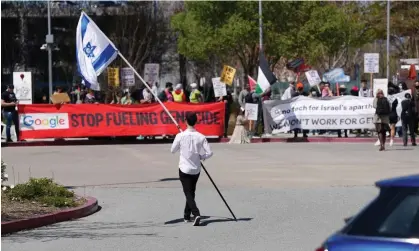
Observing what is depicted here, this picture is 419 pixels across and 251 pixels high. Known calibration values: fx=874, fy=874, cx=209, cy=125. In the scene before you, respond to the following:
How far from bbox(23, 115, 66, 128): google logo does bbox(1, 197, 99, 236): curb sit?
49.0 feet

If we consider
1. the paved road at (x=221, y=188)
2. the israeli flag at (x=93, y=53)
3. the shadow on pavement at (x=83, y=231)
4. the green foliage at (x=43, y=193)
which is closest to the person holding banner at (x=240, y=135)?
the paved road at (x=221, y=188)

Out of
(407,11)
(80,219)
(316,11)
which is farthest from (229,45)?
(80,219)

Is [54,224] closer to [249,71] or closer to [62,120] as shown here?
[62,120]

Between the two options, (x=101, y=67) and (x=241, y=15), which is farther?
(x=241, y=15)

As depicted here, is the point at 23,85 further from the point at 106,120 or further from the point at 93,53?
the point at 93,53

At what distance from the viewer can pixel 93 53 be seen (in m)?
17.1

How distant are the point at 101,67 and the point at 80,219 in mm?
4668

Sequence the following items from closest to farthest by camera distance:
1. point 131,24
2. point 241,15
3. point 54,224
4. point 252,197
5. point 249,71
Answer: point 54,224
point 252,197
point 241,15
point 249,71
point 131,24

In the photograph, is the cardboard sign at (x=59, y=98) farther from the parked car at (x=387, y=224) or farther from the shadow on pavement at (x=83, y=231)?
the parked car at (x=387, y=224)

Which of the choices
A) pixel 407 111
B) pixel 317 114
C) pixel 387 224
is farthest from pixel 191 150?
pixel 317 114

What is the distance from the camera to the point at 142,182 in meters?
17.6

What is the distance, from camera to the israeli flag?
668 inches

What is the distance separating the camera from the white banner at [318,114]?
2995cm

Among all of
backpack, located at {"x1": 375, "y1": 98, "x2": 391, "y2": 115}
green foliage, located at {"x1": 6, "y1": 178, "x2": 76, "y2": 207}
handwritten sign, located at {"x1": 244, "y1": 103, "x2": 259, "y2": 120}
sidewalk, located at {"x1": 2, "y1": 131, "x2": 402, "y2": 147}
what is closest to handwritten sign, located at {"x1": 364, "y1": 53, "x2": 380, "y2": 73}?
sidewalk, located at {"x1": 2, "y1": 131, "x2": 402, "y2": 147}
